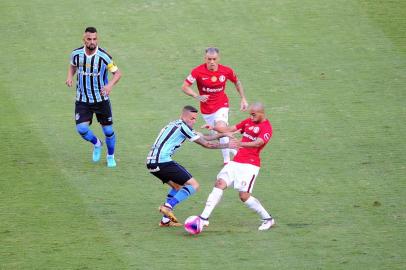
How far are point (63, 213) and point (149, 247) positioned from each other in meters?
1.97

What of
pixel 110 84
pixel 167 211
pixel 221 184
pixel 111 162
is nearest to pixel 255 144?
pixel 221 184

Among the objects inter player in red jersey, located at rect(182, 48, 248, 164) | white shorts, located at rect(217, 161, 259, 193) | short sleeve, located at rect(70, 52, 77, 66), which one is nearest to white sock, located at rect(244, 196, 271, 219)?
white shorts, located at rect(217, 161, 259, 193)

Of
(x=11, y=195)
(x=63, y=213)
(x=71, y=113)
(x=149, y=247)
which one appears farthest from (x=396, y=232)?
(x=71, y=113)

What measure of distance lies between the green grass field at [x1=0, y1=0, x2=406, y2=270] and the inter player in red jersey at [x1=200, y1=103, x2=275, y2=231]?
0.35 metres

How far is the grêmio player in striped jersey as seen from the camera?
16.0 metres

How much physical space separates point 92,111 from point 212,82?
2.14m

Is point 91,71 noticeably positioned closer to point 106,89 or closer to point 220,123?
point 106,89

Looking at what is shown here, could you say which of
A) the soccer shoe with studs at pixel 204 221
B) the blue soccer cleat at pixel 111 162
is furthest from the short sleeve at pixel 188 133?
the blue soccer cleat at pixel 111 162

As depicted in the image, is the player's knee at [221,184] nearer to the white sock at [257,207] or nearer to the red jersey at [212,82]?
the white sock at [257,207]

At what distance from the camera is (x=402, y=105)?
1912 cm

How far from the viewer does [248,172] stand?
13.6 meters

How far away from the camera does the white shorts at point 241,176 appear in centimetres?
1352

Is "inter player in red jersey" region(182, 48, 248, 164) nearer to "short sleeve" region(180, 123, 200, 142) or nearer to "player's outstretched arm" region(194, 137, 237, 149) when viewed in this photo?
"player's outstretched arm" region(194, 137, 237, 149)

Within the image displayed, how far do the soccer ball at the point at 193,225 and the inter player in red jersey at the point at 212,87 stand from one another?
2972 mm
